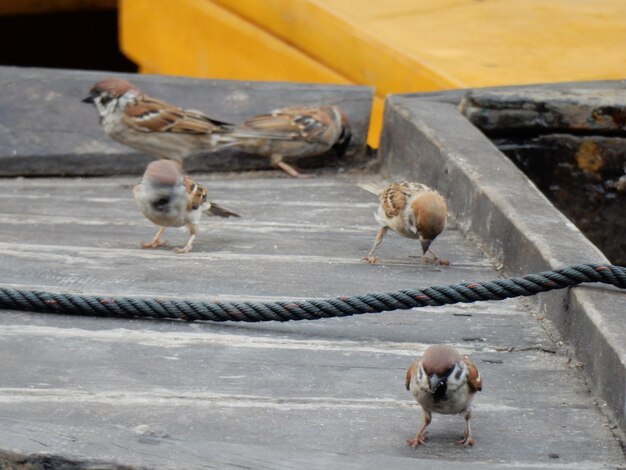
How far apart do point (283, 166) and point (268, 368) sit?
3026 millimetres

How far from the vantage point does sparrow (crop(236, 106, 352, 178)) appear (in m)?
6.30

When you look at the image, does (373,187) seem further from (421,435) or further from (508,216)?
(421,435)

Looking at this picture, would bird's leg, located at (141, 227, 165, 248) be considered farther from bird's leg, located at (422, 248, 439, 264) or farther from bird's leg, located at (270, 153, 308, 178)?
bird's leg, located at (270, 153, 308, 178)

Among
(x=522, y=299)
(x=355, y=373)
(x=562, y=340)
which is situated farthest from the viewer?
(x=522, y=299)

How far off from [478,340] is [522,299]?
0.42 m

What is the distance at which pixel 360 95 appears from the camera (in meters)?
6.70

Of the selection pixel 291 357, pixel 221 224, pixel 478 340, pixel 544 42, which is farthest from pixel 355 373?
pixel 544 42

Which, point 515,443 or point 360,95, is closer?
point 515,443

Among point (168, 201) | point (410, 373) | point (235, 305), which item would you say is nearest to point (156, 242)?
point (168, 201)

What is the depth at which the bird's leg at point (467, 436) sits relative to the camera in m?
3.14

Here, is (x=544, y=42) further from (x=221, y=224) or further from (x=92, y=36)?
(x=92, y=36)

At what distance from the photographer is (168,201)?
507 centimetres

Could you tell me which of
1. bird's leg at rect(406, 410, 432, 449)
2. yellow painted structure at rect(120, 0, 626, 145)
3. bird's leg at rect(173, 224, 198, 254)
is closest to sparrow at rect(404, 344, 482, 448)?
bird's leg at rect(406, 410, 432, 449)

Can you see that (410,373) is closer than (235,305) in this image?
Yes
